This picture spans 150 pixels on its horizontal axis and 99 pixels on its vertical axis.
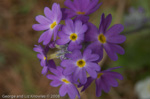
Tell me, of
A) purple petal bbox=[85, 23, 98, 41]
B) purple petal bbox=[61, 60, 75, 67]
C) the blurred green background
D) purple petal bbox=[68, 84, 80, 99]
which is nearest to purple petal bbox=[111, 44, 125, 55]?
purple petal bbox=[85, 23, 98, 41]

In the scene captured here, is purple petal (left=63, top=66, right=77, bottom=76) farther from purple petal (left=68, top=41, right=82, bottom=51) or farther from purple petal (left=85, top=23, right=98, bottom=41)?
purple petal (left=85, top=23, right=98, bottom=41)

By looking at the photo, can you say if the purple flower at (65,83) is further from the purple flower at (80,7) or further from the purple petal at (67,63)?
the purple flower at (80,7)

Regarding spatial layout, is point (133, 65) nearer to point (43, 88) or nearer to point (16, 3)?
point (43, 88)

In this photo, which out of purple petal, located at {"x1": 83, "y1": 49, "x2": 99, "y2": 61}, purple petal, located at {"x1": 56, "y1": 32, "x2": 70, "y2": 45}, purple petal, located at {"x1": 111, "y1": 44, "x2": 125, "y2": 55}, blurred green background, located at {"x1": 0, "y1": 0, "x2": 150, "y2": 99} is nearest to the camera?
purple petal, located at {"x1": 83, "y1": 49, "x2": 99, "y2": 61}

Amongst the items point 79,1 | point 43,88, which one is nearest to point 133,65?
point 43,88

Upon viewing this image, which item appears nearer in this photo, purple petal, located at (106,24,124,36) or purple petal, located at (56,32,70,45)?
purple petal, located at (56,32,70,45)

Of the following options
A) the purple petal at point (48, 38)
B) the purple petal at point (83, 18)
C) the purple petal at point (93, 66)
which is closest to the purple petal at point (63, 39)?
the purple petal at point (48, 38)

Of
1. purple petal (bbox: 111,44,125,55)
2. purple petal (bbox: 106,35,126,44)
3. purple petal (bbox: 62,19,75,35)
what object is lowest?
purple petal (bbox: 111,44,125,55)

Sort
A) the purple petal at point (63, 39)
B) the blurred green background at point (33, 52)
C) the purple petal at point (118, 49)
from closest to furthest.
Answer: the purple petal at point (63, 39) < the purple petal at point (118, 49) < the blurred green background at point (33, 52)
